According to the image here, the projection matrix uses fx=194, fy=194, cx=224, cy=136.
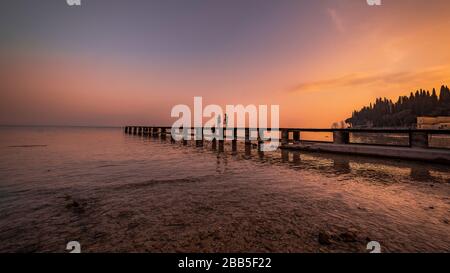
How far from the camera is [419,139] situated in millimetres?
9664

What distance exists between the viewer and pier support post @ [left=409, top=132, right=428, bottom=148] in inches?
373

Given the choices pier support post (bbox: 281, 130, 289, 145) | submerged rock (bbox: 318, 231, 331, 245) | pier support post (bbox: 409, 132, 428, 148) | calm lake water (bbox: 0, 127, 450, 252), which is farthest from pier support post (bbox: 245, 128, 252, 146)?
submerged rock (bbox: 318, 231, 331, 245)

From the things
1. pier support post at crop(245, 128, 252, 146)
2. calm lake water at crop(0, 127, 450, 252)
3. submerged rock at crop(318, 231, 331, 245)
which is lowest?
calm lake water at crop(0, 127, 450, 252)

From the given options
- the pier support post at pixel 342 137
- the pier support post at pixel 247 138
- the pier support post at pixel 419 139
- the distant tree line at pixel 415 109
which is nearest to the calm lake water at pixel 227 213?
the pier support post at pixel 419 139

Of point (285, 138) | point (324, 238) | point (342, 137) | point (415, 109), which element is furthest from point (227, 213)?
point (415, 109)

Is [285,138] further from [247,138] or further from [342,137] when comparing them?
[342,137]

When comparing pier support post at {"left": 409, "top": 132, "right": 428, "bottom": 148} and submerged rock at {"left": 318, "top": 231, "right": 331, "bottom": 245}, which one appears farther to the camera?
pier support post at {"left": 409, "top": 132, "right": 428, "bottom": 148}

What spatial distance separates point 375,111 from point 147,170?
18153 centimetres

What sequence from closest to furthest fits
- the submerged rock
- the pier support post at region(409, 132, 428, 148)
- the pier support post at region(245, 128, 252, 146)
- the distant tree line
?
1. the submerged rock
2. the pier support post at region(409, 132, 428, 148)
3. the pier support post at region(245, 128, 252, 146)
4. the distant tree line

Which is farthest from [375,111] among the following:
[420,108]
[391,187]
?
[391,187]

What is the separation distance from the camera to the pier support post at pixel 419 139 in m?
9.46

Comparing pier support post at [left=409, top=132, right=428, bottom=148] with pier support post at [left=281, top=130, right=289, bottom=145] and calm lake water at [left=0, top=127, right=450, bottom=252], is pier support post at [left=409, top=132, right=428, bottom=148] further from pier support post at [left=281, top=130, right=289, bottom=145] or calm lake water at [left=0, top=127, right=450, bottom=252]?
pier support post at [left=281, top=130, right=289, bottom=145]
